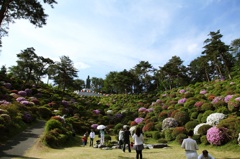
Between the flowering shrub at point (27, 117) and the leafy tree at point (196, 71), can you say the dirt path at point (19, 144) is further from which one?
the leafy tree at point (196, 71)

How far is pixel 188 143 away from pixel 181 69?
47366mm

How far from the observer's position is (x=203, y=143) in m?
16.8

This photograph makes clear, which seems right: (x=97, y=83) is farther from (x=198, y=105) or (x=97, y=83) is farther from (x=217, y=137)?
(x=217, y=137)

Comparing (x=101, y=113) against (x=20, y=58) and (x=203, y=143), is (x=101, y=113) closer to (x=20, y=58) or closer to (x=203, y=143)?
(x=20, y=58)

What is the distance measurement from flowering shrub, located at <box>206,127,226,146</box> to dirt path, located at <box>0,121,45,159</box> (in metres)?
12.8

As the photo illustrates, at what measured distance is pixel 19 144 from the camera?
16.0 metres

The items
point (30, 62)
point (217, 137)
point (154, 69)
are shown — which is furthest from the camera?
point (154, 69)

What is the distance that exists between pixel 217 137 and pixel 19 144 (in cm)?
1421

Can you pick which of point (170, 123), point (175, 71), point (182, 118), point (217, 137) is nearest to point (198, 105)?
point (182, 118)

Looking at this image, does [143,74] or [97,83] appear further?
[97,83]

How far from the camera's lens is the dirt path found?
1333cm

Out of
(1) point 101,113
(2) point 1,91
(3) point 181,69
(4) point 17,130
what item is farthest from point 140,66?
(4) point 17,130

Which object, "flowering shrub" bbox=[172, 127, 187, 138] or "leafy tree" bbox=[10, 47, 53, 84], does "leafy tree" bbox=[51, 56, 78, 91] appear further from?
"flowering shrub" bbox=[172, 127, 187, 138]

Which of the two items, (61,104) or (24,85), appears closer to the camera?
(61,104)
